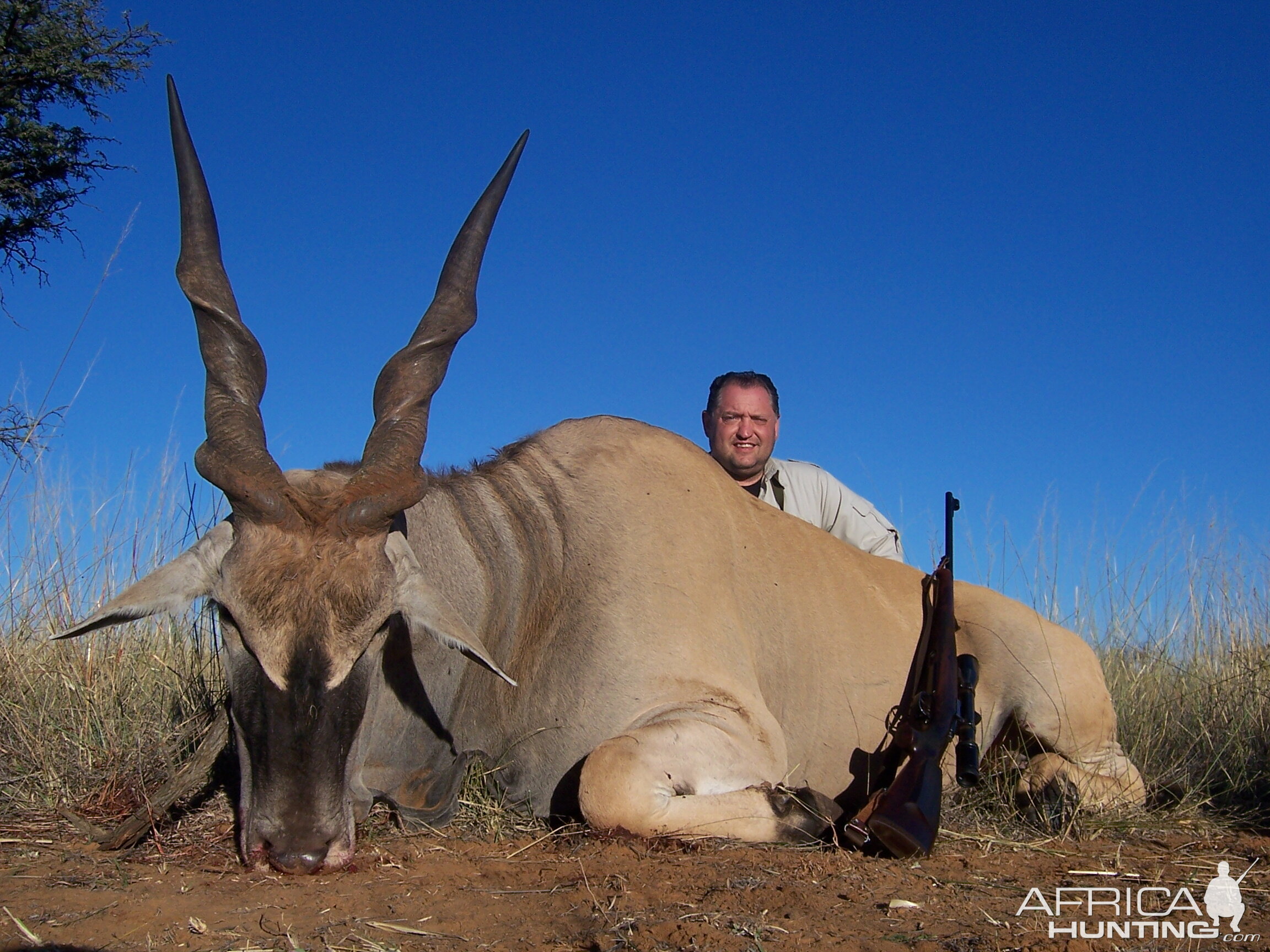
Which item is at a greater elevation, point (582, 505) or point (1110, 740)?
point (582, 505)

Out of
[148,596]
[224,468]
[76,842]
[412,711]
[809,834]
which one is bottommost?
[76,842]

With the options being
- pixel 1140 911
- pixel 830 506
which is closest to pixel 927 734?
pixel 1140 911

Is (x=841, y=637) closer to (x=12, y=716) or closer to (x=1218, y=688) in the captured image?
(x=1218, y=688)

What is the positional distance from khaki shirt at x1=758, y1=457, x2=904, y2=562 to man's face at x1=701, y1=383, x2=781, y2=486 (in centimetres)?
26

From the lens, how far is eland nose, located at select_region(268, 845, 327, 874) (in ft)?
10.2

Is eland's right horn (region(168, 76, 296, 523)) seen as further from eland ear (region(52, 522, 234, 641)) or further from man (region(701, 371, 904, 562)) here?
A: man (region(701, 371, 904, 562))

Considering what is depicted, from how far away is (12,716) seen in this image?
4609 mm

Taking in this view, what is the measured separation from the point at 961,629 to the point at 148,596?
11.4 feet

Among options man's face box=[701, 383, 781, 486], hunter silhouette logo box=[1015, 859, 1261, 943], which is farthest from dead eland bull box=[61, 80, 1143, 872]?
man's face box=[701, 383, 781, 486]

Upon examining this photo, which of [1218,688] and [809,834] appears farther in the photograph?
[1218,688]

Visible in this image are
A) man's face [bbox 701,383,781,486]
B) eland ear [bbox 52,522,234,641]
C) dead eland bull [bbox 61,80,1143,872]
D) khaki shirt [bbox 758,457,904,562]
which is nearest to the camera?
dead eland bull [bbox 61,80,1143,872]

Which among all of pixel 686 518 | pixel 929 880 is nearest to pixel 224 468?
pixel 686 518

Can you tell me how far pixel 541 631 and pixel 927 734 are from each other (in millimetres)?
1455

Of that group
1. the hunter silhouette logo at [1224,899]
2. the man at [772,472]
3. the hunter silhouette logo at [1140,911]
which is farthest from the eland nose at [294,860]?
the man at [772,472]
